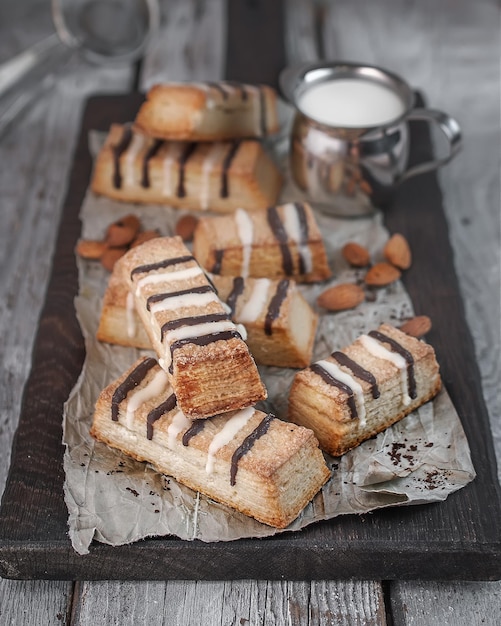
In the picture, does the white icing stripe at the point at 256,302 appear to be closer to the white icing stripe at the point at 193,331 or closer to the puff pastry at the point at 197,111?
the white icing stripe at the point at 193,331

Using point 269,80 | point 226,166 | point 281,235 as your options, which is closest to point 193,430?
point 281,235

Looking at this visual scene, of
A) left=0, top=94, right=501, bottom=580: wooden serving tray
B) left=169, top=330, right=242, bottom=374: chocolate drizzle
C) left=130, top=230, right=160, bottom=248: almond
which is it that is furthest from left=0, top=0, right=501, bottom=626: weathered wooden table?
left=169, top=330, right=242, bottom=374: chocolate drizzle

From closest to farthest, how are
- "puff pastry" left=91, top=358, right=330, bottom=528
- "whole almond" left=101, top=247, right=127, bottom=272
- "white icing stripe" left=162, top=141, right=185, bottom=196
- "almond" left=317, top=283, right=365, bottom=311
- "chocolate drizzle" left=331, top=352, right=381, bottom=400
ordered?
"puff pastry" left=91, top=358, right=330, bottom=528 < "chocolate drizzle" left=331, top=352, right=381, bottom=400 < "almond" left=317, top=283, right=365, bottom=311 < "whole almond" left=101, top=247, right=127, bottom=272 < "white icing stripe" left=162, top=141, right=185, bottom=196

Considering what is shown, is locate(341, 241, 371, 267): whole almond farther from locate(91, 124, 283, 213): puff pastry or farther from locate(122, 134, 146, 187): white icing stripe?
locate(122, 134, 146, 187): white icing stripe

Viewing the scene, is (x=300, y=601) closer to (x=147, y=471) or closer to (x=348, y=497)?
(x=348, y=497)

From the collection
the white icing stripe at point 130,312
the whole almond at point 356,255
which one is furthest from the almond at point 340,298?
the white icing stripe at point 130,312

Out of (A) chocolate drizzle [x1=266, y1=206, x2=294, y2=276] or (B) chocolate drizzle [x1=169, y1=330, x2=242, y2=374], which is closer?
(B) chocolate drizzle [x1=169, y1=330, x2=242, y2=374]
